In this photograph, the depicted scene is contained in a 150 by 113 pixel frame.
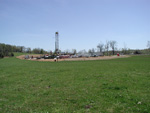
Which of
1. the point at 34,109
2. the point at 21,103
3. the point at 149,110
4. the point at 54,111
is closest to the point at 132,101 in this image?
the point at 149,110

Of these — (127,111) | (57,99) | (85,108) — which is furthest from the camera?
(57,99)

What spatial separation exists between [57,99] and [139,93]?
177 inches

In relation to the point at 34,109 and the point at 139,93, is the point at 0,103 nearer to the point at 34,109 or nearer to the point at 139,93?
the point at 34,109

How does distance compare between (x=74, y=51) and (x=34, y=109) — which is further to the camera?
(x=74, y=51)

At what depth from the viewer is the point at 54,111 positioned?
513cm

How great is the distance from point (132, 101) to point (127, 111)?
1.14m

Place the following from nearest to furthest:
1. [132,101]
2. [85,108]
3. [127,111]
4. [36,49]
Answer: [127,111] < [85,108] < [132,101] < [36,49]

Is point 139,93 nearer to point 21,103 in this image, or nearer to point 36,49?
point 21,103

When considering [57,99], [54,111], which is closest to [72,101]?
[57,99]

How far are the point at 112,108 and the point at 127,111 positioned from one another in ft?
1.91

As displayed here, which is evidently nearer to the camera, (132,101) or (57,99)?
(132,101)

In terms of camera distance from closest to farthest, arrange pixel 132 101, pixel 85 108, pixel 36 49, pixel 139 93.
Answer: pixel 85 108
pixel 132 101
pixel 139 93
pixel 36 49

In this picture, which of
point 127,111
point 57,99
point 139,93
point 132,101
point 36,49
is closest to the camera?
point 127,111

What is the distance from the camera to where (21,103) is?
6.11 metres
